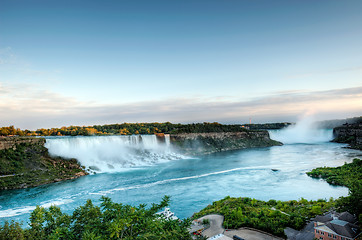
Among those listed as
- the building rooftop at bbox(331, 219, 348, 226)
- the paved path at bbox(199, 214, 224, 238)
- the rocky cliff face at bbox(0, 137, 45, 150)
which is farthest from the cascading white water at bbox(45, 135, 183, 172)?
the building rooftop at bbox(331, 219, 348, 226)

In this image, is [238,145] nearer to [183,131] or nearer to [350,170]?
[183,131]

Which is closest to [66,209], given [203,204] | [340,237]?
[203,204]

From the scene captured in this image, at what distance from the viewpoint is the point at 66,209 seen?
806 inches

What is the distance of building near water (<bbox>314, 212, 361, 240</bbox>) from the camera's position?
1116 cm

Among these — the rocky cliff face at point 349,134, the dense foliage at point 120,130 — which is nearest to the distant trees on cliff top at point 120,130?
the dense foliage at point 120,130

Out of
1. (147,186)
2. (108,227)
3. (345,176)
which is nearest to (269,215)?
(108,227)

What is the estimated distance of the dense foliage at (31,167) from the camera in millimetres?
28797

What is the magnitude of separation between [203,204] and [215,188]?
589 cm

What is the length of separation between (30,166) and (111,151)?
1615cm

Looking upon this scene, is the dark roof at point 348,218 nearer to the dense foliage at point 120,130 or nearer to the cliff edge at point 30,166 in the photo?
the cliff edge at point 30,166

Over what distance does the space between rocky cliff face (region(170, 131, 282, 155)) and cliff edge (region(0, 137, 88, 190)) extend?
1295 inches

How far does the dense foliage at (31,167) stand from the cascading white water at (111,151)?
2.02 meters

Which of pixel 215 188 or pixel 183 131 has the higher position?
pixel 183 131

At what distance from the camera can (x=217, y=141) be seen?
7425cm
